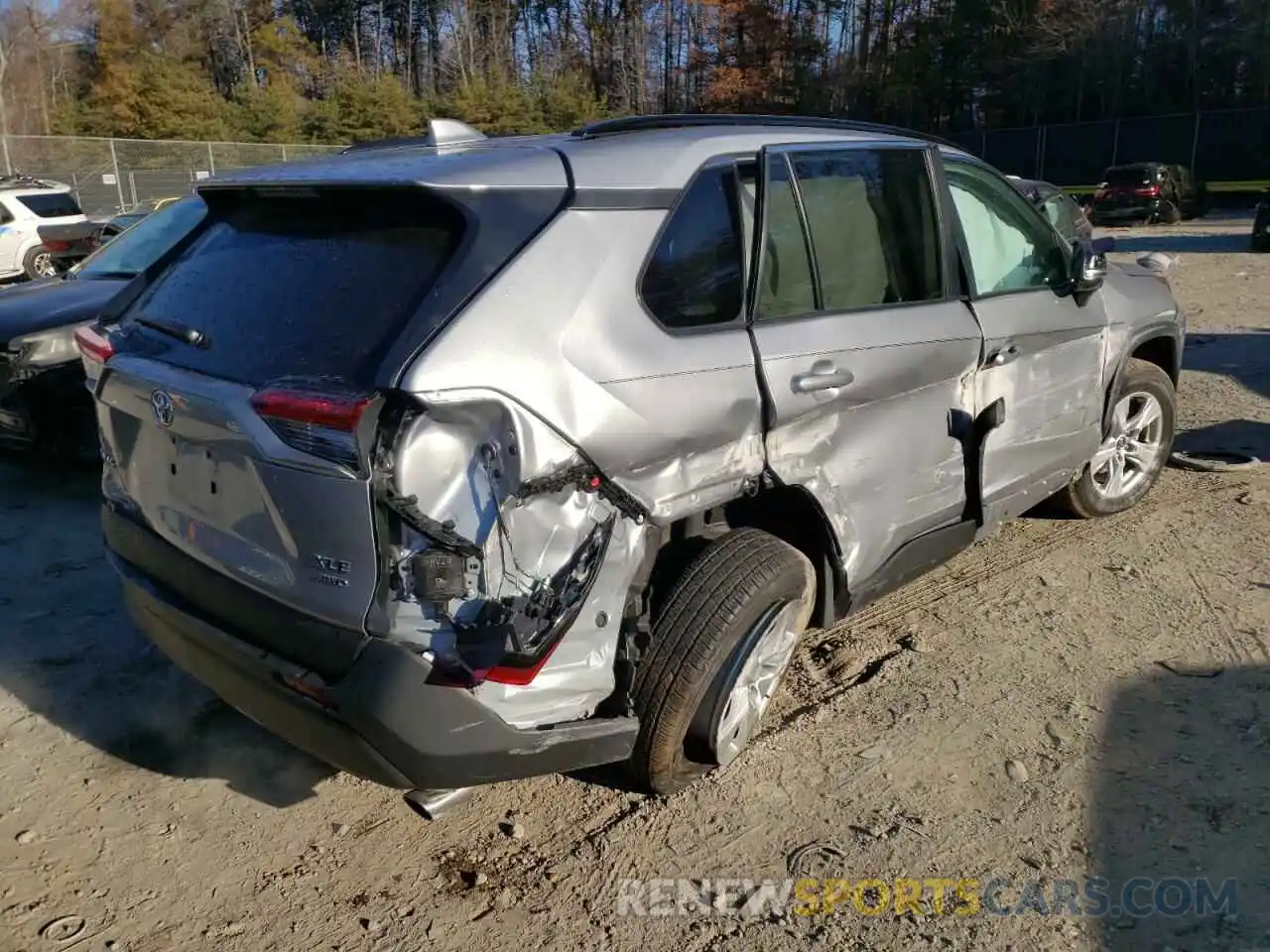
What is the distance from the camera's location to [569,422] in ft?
8.06

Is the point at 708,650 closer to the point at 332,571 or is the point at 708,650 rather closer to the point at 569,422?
the point at 569,422

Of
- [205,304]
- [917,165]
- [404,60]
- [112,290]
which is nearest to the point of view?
[205,304]

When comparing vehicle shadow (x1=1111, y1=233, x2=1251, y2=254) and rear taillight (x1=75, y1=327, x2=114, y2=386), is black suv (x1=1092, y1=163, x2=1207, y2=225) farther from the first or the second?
rear taillight (x1=75, y1=327, x2=114, y2=386)

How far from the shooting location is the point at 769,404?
9.73 ft

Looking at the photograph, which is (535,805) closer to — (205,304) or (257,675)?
(257,675)

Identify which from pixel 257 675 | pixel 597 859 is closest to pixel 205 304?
pixel 257 675

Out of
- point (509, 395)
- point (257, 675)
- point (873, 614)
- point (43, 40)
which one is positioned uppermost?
point (43, 40)

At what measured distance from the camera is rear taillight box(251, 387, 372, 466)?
228 cm

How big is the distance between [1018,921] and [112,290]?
6.19 meters

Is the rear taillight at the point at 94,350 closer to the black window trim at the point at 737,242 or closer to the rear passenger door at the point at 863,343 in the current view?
the black window trim at the point at 737,242

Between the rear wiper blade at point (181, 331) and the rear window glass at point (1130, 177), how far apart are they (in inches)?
1067

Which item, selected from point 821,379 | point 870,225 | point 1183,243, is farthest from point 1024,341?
point 1183,243

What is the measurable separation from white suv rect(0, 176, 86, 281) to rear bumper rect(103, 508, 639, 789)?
1661 centimetres

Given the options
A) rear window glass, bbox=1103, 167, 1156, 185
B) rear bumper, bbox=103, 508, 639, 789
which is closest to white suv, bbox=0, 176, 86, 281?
rear bumper, bbox=103, 508, 639, 789
